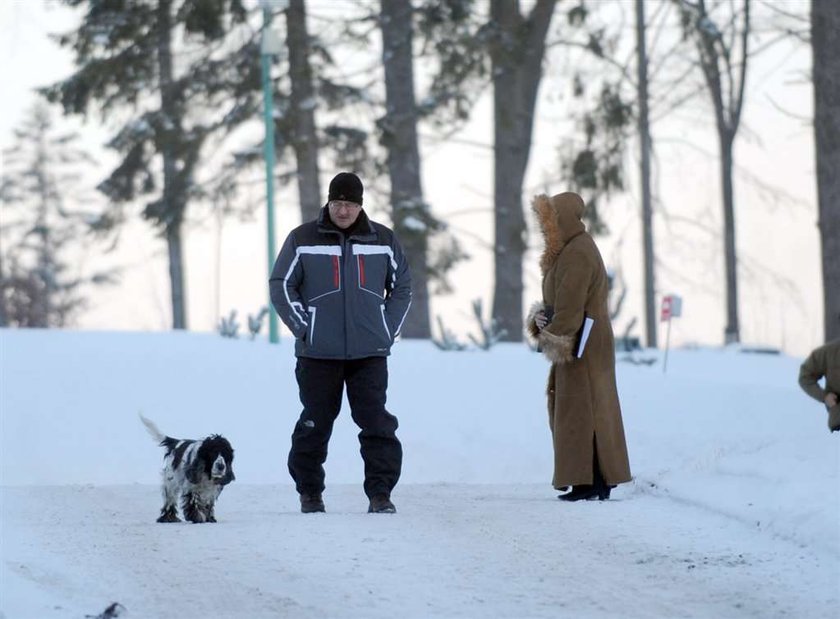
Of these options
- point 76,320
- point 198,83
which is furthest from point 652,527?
point 76,320

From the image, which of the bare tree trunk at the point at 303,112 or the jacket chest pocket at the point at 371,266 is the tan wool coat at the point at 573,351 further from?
the bare tree trunk at the point at 303,112

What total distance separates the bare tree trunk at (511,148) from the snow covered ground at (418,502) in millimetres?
6668

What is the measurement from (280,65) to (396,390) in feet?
36.4

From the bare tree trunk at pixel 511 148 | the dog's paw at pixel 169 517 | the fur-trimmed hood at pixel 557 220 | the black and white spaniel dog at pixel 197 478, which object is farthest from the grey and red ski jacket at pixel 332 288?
the bare tree trunk at pixel 511 148

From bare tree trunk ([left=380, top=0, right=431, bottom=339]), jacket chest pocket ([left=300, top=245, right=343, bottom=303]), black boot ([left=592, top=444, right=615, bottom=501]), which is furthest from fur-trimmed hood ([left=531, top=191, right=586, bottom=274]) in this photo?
bare tree trunk ([left=380, top=0, right=431, bottom=339])

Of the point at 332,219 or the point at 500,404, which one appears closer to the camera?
the point at 332,219

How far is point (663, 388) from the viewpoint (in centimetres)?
1833

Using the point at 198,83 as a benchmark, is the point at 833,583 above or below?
below

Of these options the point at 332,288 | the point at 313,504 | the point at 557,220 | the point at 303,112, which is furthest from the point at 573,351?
the point at 303,112

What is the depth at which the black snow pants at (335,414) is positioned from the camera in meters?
10.5

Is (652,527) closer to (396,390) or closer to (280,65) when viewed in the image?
(396,390)

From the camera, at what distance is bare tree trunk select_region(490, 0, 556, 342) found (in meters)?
28.5

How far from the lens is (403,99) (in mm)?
28016

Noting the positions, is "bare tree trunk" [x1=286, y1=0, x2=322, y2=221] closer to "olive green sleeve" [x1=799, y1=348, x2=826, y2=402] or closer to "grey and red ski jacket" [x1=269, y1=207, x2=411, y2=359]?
"olive green sleeve" [x1=799, y1=348, x2=826, y2=402]
